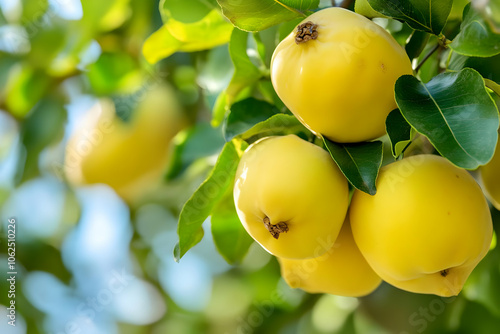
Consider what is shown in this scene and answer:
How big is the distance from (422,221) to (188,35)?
653 mm

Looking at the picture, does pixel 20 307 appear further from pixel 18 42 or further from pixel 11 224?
pixel 18 42

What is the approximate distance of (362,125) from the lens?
843mm

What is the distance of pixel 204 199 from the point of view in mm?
966

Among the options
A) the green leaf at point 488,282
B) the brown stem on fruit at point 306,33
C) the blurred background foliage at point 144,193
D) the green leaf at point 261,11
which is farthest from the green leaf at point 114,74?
the green leaf at point 488,282

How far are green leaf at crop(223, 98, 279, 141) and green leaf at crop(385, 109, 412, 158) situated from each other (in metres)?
0.25

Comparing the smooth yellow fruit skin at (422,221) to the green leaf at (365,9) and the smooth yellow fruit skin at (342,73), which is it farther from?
the green leaf at (365,9)

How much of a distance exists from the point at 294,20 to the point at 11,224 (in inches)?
54.4

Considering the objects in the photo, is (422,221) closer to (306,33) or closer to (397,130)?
(397,130)

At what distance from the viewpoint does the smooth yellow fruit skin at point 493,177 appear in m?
0.93

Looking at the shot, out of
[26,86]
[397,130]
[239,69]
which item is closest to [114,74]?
[26,86]

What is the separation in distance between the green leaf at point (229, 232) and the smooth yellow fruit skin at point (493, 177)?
44 cm

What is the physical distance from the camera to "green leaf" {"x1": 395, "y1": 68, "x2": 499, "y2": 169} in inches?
28.5

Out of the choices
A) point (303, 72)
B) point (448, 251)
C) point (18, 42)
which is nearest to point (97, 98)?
point (18, 42)

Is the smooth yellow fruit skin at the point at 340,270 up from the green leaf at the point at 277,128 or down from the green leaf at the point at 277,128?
down
